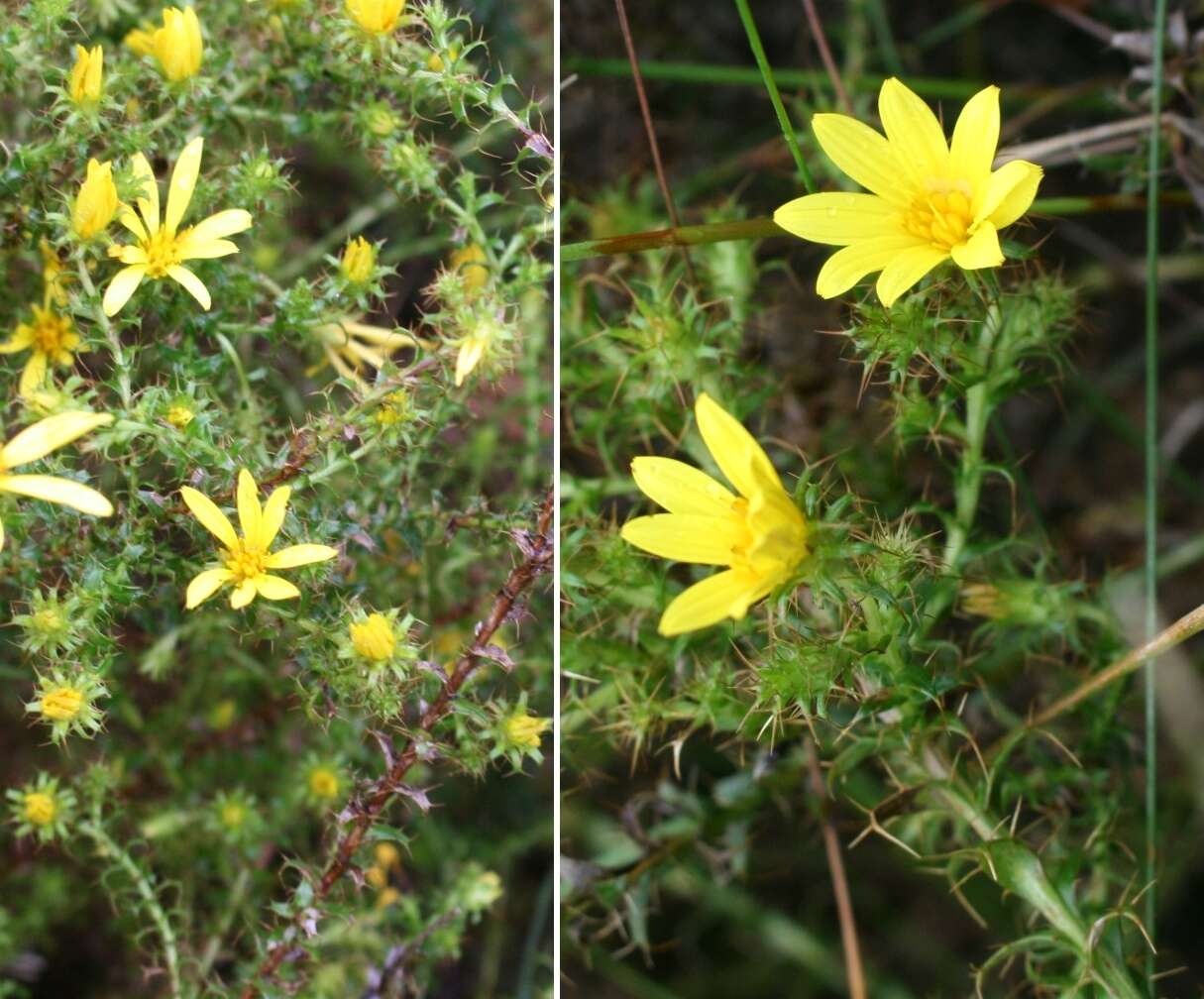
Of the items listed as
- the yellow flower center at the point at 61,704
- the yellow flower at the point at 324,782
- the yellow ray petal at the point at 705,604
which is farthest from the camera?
the yellow flower at the point at 324,782

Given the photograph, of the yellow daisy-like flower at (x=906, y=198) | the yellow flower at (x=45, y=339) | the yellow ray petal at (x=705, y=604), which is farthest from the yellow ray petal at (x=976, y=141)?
the yellow flower at (x=45, y=339)

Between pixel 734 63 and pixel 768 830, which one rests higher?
pixel 734 63

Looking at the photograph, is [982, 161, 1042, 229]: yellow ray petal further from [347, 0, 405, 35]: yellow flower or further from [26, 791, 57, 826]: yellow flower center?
[26, 791, 57, 826]: yellow flower center

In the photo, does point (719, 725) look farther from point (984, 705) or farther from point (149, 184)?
point (149, 184)

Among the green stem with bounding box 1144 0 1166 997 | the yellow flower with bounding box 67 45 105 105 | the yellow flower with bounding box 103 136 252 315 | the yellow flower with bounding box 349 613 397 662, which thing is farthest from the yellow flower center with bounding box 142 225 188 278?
the green stem with bounding box 1144 0 1166 997

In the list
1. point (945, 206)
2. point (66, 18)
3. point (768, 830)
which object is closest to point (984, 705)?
point (768, 830)

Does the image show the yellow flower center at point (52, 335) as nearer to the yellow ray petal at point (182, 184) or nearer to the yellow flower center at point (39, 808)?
the yellow ray petal at point (182, 184)
